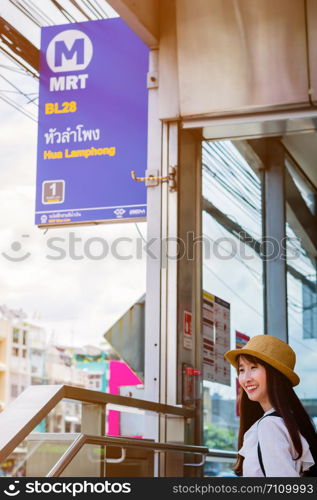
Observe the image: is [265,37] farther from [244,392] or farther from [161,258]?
[244,392]

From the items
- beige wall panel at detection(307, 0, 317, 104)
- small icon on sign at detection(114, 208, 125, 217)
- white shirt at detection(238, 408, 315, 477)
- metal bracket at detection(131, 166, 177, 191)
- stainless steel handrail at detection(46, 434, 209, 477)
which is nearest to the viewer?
white shirt at detection(238, 408, 315, 477)

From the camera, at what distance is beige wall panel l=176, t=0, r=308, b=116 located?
14.0 feet

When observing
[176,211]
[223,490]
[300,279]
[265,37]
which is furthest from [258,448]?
[300,279]

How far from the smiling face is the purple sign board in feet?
6.82

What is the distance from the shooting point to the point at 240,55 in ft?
14.4

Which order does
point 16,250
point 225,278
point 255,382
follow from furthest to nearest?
1. point 16,250
2. point 225,278
3. point 255,382

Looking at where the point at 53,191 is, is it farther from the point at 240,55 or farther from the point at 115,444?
the point at 115,444

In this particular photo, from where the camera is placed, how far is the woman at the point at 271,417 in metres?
2.29

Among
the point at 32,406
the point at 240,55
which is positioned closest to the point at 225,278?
the point at 240,55

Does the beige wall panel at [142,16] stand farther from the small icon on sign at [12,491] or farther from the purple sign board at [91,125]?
the small icon on sign at [12,491]

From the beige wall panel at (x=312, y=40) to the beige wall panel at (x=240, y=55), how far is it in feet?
0.10

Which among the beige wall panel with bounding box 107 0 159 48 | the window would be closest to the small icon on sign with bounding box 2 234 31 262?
the window

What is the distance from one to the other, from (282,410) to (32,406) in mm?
812

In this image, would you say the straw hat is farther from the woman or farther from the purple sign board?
the purple sign board
